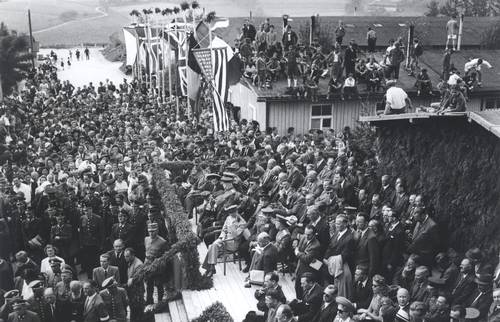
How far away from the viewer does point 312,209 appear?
1173 cm

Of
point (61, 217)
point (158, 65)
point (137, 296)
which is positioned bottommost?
point (137, 296)

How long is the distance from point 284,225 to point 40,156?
11.7 m

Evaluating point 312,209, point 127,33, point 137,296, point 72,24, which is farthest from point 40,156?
point 72,24

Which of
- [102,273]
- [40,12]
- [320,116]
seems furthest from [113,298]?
[40,12]

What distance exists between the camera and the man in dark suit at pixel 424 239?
36.1ft

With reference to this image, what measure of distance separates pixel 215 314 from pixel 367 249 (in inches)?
126

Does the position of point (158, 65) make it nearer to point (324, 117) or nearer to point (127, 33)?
point (127, 33)

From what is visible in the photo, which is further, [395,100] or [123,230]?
[395,100]

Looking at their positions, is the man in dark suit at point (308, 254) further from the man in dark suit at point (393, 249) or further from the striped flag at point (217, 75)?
the striped flag at point (217, 75)

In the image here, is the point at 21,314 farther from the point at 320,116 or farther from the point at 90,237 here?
the point at 320,116

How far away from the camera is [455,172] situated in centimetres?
1230

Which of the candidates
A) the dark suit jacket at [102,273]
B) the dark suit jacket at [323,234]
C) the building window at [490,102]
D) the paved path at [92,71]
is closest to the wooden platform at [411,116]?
the dark suit jacket at [323,234]

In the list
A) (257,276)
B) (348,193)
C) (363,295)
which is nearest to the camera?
(363,295)

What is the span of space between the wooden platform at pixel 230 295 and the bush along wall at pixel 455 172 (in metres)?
3.67
